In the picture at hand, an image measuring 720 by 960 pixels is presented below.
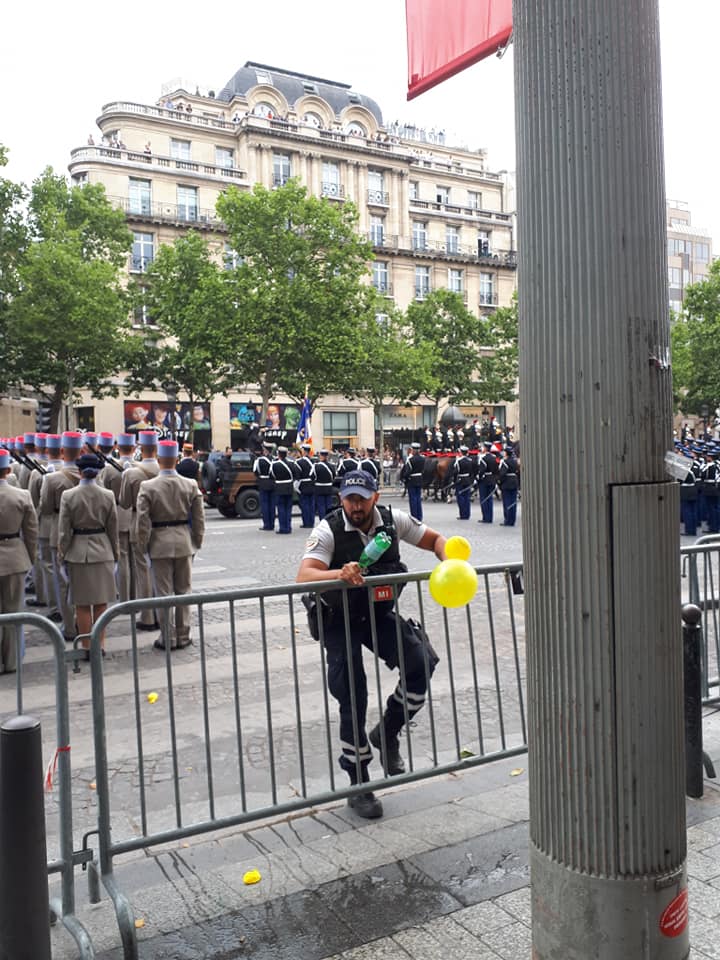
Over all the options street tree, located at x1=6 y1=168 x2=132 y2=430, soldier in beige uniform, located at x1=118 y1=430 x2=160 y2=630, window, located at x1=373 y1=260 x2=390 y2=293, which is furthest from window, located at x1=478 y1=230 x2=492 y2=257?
soldier in beige uniform, located at x1=118 y1=430 x2=160 y2=630

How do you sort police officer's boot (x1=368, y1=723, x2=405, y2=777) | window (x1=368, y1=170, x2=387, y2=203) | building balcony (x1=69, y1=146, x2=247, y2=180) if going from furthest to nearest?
window (x1=368, y1=170, x2=387, y2=203), building balcony (x1=69, y1=146, x2=247, y2=180), police officer's boot (x1=368, y1=723, x2=405, y2=777)

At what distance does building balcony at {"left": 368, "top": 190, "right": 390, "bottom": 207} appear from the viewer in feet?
186

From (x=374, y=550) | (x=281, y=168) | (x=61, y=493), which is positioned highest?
(x=281, y=168)

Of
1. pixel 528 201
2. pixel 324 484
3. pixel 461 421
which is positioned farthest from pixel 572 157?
pixel 461 421

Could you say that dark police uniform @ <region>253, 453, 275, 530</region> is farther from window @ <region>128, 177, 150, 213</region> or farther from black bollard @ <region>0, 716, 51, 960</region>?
window @ <region>128, 177, 150, 213</region>

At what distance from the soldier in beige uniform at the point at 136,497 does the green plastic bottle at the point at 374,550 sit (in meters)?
4.89

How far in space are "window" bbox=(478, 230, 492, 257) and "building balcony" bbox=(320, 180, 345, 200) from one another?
452 inches

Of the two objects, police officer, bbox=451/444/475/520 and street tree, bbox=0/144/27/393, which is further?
street tree, bbox=0/144/27/393

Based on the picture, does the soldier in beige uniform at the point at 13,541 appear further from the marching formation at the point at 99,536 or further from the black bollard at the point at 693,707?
the black bollard at the point at 693,707

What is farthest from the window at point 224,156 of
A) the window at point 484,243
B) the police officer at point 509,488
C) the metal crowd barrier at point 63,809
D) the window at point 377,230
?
the metal crowd barrier at point 63,809

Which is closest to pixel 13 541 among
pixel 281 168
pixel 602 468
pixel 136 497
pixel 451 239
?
pixel 136 497

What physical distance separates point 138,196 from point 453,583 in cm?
4944

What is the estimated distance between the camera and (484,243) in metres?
61.9

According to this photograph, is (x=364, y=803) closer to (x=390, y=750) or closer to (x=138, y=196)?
(x=390, y=750)
